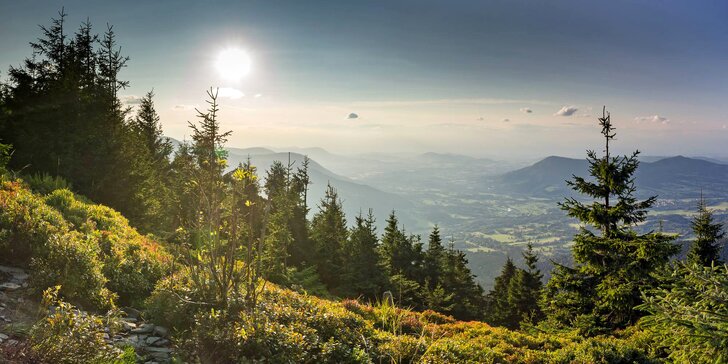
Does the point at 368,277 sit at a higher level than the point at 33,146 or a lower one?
lower

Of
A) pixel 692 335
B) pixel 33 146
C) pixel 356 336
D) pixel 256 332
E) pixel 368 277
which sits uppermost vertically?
pixel 33 146

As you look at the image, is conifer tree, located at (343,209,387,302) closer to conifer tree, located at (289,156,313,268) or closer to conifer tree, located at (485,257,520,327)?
conifer tree, located at (289,156,313,268)

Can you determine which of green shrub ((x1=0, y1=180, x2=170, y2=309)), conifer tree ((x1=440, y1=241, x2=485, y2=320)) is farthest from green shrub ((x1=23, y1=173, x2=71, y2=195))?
conifer tree ((x1=440, y1=241, x2=485, y2=320))

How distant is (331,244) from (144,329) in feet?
87.5

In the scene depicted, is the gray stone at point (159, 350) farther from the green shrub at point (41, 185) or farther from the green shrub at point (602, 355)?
the green shrub at point (41, 185)

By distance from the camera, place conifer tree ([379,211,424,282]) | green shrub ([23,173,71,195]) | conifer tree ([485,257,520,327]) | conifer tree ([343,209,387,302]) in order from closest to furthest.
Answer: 1. green shrub ([23,173,71,195])
2. conifer tree ([343,209,387,302])
3. conifer tree ([379,211,424,282])
4. conifer tree ([485,257,520,327])

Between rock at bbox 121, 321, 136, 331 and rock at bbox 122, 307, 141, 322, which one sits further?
rock at bbox 122, 307, 141, 322

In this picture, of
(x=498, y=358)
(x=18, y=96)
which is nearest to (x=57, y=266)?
(x=498, y=358)

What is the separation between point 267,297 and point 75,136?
18.1 m

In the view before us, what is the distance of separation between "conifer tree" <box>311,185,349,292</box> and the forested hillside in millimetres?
354

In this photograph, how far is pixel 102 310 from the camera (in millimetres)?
7582

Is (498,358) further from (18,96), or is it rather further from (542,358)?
(18,96)

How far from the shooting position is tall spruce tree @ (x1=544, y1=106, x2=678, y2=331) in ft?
48.7

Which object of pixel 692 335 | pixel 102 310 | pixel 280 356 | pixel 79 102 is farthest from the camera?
pixel 79 102
